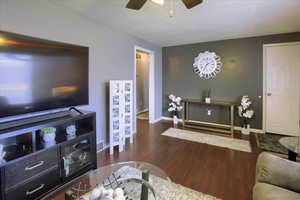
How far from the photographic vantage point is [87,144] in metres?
2.19

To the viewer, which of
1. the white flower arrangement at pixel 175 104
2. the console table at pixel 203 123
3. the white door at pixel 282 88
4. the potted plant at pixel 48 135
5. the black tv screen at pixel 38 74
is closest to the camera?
the black tv screen at pixel 38 74

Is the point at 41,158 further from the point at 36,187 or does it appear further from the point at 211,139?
the point at 211,139

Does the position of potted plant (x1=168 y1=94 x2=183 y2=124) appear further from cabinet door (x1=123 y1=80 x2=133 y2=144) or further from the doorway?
cabinet door (x1=123 y1=80 x2=133 y2=144)

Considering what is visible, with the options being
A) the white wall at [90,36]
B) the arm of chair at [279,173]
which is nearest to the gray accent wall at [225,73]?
the white wall at [90,36]

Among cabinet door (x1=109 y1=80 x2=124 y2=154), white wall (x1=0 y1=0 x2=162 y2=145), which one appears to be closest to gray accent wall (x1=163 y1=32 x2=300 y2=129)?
white wall (x1=0 y1=0 x2=162 y2=145)

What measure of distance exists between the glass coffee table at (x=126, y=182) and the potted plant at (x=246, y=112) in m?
3.00

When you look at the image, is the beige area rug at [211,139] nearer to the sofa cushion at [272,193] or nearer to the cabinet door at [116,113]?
the cabinet door at [116,113]

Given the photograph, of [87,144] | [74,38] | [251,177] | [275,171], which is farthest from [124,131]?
[275,171]

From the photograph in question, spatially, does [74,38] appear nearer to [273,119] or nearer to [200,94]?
[200,94]

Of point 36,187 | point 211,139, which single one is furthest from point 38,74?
point 211,139

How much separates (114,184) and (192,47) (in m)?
4.08

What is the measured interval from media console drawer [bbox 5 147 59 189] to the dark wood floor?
828 millimetres

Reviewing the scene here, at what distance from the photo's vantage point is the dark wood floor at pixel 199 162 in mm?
1905

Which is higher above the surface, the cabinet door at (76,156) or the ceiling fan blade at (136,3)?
the ceiling fan blade at (136,3)
